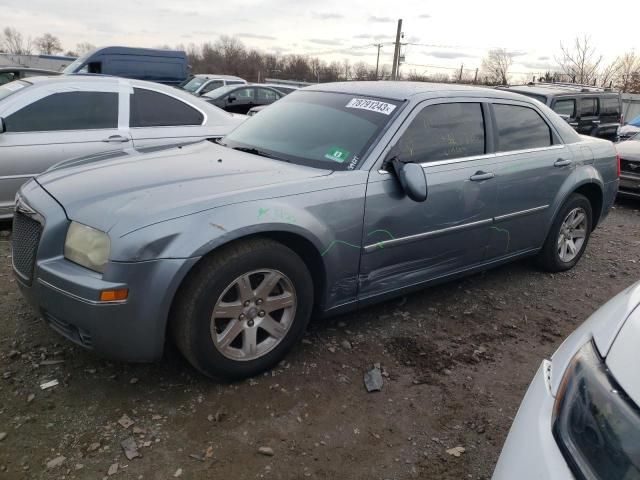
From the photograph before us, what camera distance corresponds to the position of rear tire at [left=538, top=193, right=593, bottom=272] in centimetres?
459

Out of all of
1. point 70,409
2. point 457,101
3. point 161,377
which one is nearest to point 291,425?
point 161,377

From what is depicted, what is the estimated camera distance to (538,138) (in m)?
4.34

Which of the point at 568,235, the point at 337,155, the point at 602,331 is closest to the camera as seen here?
the point at 602,331

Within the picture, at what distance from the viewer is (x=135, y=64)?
503 inches

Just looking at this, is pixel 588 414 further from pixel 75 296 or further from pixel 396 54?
pixel 396 54

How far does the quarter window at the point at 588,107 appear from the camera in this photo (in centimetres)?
1048

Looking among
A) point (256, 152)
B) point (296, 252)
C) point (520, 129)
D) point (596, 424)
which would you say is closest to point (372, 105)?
point (256, 152)

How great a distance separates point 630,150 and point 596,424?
8366 millimetres

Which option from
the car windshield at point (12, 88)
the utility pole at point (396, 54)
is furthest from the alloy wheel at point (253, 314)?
the utility pole at point (396, 54)

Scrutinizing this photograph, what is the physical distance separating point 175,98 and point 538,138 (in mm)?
3757

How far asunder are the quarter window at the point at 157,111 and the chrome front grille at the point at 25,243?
282 cm

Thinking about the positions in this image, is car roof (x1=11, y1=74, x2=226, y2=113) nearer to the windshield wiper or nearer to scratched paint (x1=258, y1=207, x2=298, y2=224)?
the windshield wiper

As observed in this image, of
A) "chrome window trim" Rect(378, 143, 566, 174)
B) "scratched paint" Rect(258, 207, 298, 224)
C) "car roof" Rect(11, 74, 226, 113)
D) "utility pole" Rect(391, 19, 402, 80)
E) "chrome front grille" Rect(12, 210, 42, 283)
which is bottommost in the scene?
"chrome front grille" Rect(12, 210, 42, 283)

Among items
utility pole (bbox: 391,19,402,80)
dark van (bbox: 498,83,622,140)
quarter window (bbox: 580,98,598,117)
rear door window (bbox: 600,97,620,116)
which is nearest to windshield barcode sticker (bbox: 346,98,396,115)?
dark van (bbox: 498,83,622,140)
